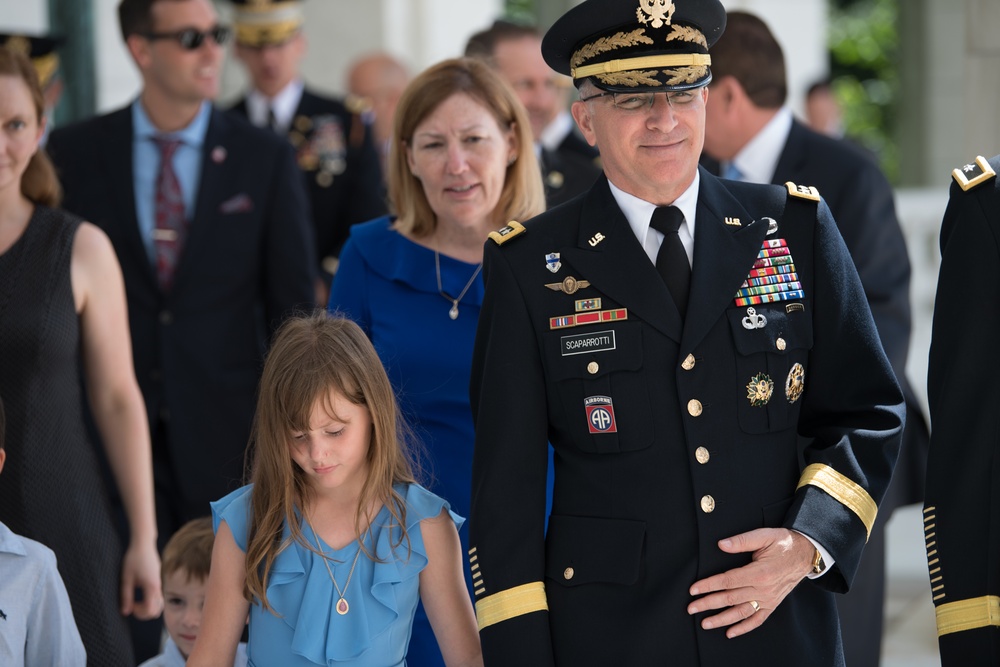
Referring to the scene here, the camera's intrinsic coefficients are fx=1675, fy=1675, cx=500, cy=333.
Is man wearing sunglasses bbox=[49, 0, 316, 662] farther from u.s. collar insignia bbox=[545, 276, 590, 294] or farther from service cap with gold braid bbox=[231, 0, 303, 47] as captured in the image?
u.s. collar insignia bbox=[545, 276, 590, 294]

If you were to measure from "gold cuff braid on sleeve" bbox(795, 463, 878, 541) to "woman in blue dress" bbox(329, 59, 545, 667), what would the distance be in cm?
106

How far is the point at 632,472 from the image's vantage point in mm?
2918

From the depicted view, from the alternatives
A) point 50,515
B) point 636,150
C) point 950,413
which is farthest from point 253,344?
point 950,413

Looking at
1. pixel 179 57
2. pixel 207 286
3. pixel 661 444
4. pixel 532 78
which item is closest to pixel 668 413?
pixel 661 444

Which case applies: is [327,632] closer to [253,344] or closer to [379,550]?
[379,550]

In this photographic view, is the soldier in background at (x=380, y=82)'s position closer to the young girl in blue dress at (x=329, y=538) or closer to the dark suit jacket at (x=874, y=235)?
the dark suit jacket at (x=874, y=235)

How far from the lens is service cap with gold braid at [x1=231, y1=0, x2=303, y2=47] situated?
7.40 meters

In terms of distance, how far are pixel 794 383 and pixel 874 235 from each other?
1.94m

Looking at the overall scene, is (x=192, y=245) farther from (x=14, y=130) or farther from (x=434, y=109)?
(x=434, y=109)

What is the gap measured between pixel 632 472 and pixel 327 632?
69cm

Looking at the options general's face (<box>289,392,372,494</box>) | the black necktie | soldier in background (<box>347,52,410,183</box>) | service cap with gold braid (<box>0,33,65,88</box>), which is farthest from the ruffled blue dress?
soldier in background (<box>347,52,410,183</box>)

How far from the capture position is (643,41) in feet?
9.79

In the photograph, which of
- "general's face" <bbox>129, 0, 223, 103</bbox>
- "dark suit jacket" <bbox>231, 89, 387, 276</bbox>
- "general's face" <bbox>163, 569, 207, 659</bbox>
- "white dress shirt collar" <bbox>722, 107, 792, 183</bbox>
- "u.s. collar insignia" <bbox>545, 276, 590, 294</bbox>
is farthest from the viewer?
"dark suit jacket" <bbox>231, 89, 387, 276</bbox>

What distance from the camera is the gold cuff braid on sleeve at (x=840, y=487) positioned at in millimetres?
2906
